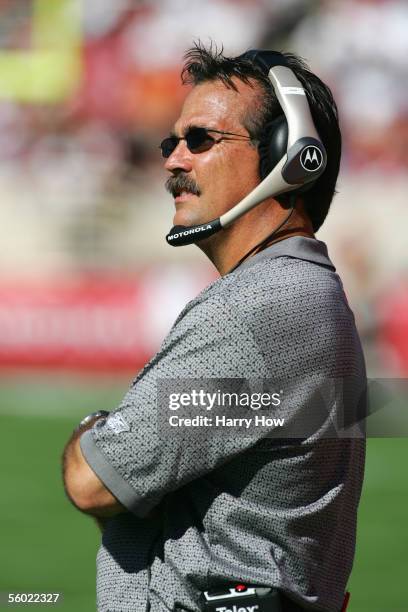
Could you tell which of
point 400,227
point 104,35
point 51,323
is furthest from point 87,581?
point 104,35

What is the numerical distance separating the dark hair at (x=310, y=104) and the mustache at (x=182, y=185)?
163 mm

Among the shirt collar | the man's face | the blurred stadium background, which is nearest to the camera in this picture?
the shirt collar

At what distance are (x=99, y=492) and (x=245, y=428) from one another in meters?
0.29

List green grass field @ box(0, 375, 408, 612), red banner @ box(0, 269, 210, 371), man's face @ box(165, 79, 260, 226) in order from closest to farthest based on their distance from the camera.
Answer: man's face @ box(165, 79, 260, 226), green grass field @ box(0, 375, 408, 612), red banner @ box(0, 269, 210, 371)

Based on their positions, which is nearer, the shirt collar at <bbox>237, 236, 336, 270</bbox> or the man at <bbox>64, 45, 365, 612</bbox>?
the man at <bbox>64, 45, 365, 612</bbox>

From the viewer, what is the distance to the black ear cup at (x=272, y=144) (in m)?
2.36

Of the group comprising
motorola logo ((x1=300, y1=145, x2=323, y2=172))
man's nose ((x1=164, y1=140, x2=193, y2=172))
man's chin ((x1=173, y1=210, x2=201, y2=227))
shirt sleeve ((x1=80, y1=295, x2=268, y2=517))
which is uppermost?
man's nose ((x1=164, y1=140, x2=193, y2=172))

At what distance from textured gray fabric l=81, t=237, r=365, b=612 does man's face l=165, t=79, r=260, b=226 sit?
0.22 meters

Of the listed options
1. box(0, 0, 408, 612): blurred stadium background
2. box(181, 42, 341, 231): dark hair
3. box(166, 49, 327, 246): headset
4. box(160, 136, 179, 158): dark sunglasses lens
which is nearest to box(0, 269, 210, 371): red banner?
box(0, 0, 408, 612): blurred stadium background

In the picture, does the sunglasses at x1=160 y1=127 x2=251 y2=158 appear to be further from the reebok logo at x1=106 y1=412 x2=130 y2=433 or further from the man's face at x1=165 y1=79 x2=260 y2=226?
the reebok logo at x1=106 y1=412 x2=130 y2=433

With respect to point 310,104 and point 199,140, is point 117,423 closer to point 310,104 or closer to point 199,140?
point 199,140

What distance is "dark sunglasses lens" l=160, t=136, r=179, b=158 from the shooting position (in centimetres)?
255

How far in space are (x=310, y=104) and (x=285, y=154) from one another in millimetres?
198

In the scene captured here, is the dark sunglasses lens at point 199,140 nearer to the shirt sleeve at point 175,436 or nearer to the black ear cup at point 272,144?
the black ear cup at point 272,144
